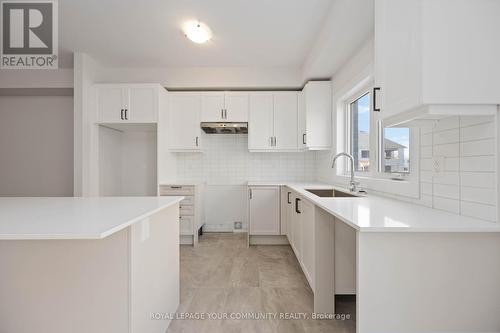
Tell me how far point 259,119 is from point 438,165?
2.65 m

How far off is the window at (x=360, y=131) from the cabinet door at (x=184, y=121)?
223cm

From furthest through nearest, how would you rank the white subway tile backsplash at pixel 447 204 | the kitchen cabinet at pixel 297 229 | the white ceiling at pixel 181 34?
the kitchen cabinet at pixel 297 229 → the white ceiling at pixel 181 34 → the white subway tile backsplash at pixel 447 204

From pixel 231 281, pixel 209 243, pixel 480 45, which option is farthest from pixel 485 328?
pixel 209 243

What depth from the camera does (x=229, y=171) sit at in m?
4.17

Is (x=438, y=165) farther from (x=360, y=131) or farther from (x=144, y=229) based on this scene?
(x=144, y=229)

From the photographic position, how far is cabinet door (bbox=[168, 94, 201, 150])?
381 centimetres

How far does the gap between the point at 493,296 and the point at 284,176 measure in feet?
10.4

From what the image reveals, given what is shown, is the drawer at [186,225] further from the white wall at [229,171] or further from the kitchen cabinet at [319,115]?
the kitchen cabinet at [319,115]

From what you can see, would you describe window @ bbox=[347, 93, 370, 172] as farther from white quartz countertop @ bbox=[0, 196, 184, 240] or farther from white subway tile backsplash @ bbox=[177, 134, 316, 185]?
white quartz countertop @ bbox=[0, 196, 184, 240]

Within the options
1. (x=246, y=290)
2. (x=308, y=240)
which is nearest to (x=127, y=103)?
(x=246, y=290)

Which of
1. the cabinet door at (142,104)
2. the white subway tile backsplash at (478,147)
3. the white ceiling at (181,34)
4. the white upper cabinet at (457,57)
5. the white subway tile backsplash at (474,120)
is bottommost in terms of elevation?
the white subway tile backsplash at (478,147)

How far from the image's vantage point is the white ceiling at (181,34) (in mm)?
2346

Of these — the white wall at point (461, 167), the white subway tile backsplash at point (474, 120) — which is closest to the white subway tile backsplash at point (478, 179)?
the white wall at point (461, 167)

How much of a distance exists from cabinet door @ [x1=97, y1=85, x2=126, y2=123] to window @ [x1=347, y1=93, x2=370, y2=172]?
320cm
